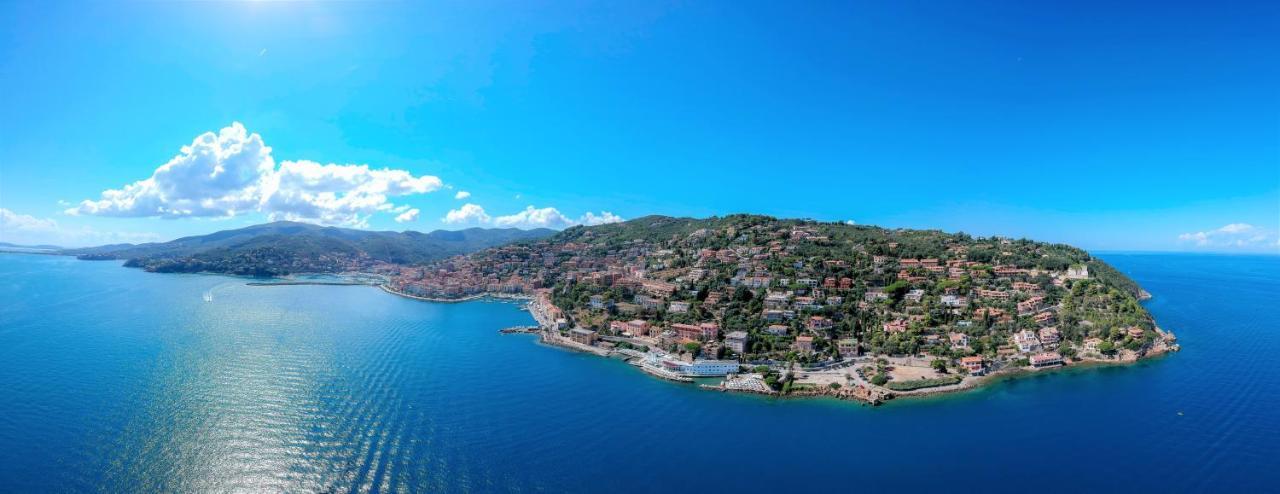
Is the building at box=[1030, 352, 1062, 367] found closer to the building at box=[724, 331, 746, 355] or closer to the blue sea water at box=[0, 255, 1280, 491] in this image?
the blue sea water at box=[0, 255, 1280, 491]

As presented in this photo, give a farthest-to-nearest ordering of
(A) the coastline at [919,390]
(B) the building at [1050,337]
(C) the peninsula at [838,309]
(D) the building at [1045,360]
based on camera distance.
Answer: (B) the building at [1050,337], (D) the building at [1045,360], (C) the peninsula at [838,309], (A) the coastline at [919,390]

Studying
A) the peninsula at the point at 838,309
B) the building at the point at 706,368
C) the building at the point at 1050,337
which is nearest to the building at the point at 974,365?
the peninsula at the point at 838,309

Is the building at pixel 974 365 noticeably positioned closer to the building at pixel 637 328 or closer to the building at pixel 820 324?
the building at pixel 820 324

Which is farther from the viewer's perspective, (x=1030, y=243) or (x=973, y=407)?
(x=1030, y=243)

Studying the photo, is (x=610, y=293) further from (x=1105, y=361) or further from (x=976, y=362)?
(x=1105, y=361)

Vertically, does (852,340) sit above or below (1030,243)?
below

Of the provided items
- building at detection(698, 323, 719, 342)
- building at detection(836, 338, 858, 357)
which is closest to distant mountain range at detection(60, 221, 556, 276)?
building at detection(698, 323, 719, 342)

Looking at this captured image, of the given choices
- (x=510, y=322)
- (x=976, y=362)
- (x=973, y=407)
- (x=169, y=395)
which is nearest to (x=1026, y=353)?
(x=976, y=362)
